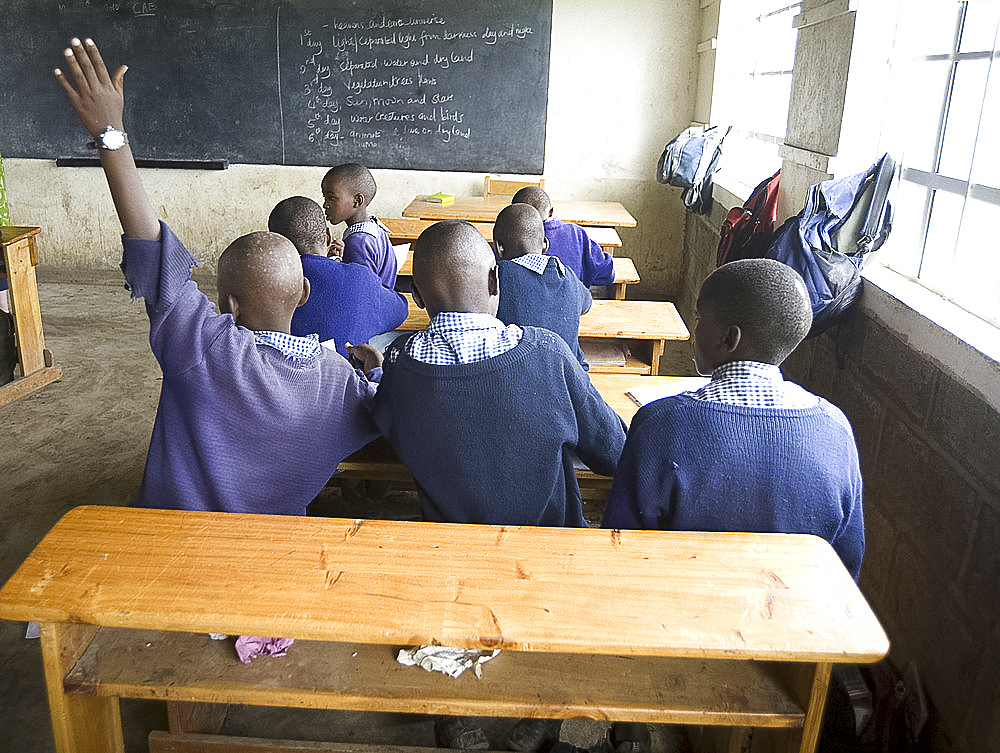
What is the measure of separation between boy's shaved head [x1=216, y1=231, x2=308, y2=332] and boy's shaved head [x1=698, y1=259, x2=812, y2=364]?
29.9 inches

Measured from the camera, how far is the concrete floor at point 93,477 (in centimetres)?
174

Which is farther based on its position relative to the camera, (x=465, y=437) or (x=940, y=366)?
(x=940, y=366)

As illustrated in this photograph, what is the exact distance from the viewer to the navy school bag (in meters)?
2.20

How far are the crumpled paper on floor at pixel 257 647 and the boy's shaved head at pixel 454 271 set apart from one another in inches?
23.6

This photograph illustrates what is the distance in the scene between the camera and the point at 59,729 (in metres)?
1.19

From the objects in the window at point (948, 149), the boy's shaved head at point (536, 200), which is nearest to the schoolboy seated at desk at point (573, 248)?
the boy's shaved head at point (536, 200)

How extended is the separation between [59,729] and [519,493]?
30.5 inches

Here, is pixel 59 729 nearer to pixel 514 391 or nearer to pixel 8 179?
pixel 514 391

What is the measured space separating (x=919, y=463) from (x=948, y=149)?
0.87m

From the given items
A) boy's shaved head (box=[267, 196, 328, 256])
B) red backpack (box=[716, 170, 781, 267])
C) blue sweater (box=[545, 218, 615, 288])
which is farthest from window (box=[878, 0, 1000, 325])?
boy's shaved head (box=[267, 196, 328, 256])

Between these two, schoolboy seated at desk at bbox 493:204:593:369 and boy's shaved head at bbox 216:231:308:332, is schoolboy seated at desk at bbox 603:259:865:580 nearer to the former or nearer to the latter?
boy's shaved head at bbox 216:231:308:332

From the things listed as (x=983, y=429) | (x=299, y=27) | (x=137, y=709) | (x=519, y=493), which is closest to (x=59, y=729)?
(x=137, y=709)

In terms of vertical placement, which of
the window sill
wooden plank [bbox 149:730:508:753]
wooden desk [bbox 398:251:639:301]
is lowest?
wooden plank [bbox 149:730:508:753]

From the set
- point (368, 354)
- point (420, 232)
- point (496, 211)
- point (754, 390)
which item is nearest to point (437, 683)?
point (754, 390)
